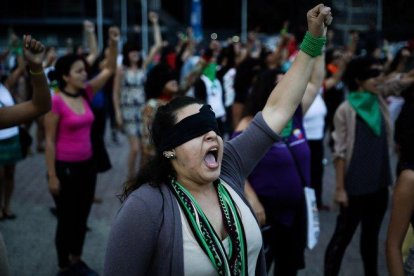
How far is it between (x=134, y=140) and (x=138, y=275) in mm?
6040

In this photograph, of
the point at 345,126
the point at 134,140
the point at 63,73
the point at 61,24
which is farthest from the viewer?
the point at 61,24

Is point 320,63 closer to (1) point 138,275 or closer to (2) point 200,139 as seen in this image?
(2) point 200,139

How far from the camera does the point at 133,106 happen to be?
8297mm

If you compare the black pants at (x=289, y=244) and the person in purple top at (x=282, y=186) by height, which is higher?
the person in purple top at (x=282, y=186)

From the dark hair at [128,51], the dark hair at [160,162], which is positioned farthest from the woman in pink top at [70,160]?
the dark hair at [128,51]

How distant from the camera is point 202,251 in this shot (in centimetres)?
208

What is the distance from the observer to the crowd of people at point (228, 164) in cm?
211

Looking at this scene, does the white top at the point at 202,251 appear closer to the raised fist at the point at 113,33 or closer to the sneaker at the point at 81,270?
the sneaker at the point at 81,270

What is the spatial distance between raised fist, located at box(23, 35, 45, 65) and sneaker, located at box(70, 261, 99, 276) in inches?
93.8

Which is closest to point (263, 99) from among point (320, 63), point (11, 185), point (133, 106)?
point (320, 63)

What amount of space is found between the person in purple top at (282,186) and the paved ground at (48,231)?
1125mm

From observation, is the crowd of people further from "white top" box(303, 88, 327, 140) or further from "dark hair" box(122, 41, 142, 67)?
"dark hair" box(122, 41, 142, 67)

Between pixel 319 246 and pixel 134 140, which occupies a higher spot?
pixel 134 140

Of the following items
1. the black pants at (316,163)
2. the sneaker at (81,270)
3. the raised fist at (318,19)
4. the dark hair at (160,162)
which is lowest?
the sneaker at (81,270)
